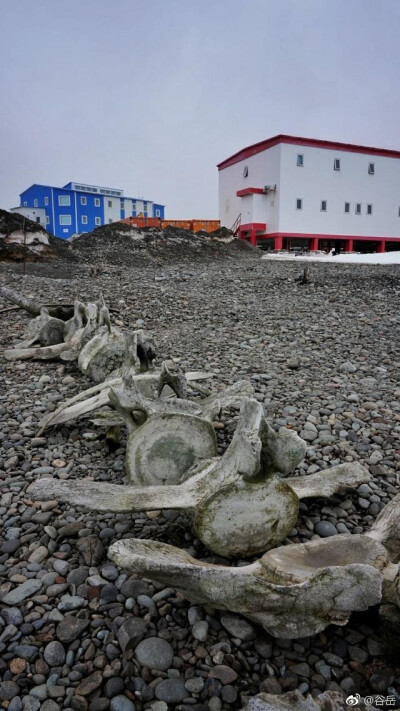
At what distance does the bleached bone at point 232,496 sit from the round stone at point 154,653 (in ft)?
1.64

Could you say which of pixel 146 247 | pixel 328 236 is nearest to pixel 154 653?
pixel 146 247

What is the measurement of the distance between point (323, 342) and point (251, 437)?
436 cm

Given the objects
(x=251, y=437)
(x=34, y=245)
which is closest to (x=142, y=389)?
(x=251, y=437)

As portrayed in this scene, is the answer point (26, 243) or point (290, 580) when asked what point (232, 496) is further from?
point (26, 243)

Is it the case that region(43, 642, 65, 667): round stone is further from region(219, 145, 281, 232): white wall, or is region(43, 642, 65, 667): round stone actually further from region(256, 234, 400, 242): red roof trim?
region(219, 145, 281, 232): white wall

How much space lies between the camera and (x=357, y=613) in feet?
5.97

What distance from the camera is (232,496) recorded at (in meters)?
2.08

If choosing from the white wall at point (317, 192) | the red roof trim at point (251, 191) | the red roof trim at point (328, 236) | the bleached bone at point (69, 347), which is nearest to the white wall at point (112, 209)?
the white wall at point (317, 192)

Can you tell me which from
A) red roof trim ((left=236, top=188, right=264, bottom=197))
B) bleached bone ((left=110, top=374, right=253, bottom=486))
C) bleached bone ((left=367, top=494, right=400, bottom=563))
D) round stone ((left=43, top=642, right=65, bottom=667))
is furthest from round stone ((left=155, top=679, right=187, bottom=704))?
red roof trim ((left=236, top=188, right=264, bottom=197))

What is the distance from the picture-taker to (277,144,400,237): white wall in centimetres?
2619

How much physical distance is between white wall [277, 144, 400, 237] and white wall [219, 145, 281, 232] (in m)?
0.56

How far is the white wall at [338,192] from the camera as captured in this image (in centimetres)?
2619

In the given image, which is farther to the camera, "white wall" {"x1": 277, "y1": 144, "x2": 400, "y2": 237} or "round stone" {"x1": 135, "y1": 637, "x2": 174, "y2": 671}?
"white wall" {"x1": 277, "y1": 144, "x2": 400, "y2": 237}

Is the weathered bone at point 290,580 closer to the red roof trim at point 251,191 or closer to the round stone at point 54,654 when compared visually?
the round stone at point 54,654
